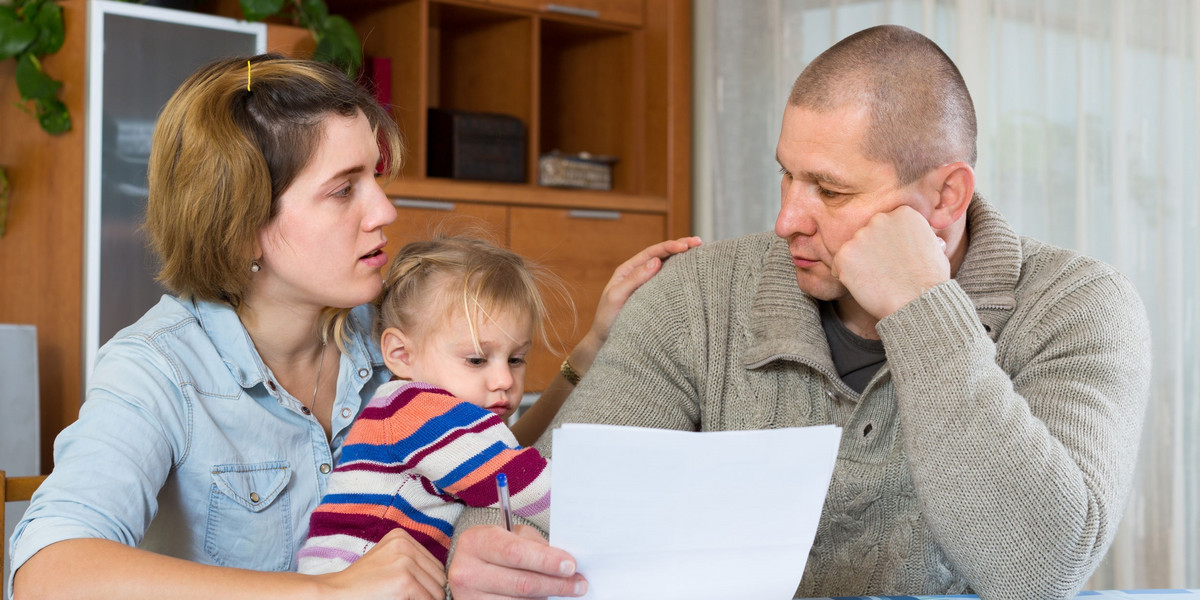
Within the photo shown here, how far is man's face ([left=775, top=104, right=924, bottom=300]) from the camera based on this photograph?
136cm

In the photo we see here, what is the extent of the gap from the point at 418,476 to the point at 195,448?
0.27 m

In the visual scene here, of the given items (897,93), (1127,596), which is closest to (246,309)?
(897,93)

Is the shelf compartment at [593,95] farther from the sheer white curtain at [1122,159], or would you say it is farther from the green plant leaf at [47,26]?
the green plant leaf at [47,26]

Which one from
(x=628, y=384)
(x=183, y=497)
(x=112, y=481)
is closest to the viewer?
(x=112, y=481)

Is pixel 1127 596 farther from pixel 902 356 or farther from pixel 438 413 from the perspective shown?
pixel 438 413

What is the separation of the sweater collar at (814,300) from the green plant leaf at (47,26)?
2.01 m

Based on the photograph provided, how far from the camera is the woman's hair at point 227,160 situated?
4.40 ft

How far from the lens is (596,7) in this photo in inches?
140

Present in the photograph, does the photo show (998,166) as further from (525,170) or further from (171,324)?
(171,324)

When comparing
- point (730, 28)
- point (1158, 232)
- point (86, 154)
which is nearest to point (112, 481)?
point (86, 154)

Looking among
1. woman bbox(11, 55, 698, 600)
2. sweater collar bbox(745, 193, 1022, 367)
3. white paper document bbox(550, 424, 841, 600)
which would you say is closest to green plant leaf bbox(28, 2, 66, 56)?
woman bbox(11, 55, 698, 600)

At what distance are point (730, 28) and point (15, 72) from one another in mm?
2075

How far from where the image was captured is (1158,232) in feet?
8.45

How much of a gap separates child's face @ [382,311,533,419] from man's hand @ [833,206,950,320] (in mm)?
434
